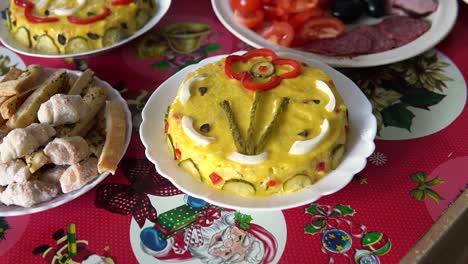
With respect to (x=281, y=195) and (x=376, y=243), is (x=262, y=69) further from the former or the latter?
(x=376, y=243)

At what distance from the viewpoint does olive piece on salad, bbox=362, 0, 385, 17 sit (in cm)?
192

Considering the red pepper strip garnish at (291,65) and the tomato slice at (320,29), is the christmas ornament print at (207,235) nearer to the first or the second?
the red pepper strip garnish at (291,65)

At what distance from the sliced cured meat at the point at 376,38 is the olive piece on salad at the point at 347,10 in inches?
2.8

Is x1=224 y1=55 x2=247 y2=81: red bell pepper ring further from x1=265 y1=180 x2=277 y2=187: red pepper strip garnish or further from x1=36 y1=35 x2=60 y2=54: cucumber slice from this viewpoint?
x1=36 y1=35 x2=60 y2=54: cucumber slice

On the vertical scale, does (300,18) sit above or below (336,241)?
above

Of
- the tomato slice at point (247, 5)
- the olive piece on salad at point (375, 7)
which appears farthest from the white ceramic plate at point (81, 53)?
the olive piece on salad at point (375, 7)

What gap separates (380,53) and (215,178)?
78 cm

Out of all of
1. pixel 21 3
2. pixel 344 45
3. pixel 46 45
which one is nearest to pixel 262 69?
pixel 344 45

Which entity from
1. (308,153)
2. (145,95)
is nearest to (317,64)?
(308,153)

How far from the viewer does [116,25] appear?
5.76 ft

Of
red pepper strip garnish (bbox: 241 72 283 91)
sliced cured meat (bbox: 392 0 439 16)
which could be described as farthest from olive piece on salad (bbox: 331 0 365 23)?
red pepper strip garnish (bbox: 241 72 283 91)

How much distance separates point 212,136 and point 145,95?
466 millimetres

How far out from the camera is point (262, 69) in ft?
4.84

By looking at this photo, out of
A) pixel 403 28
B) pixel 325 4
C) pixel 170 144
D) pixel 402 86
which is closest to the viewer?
pixel 170 144
